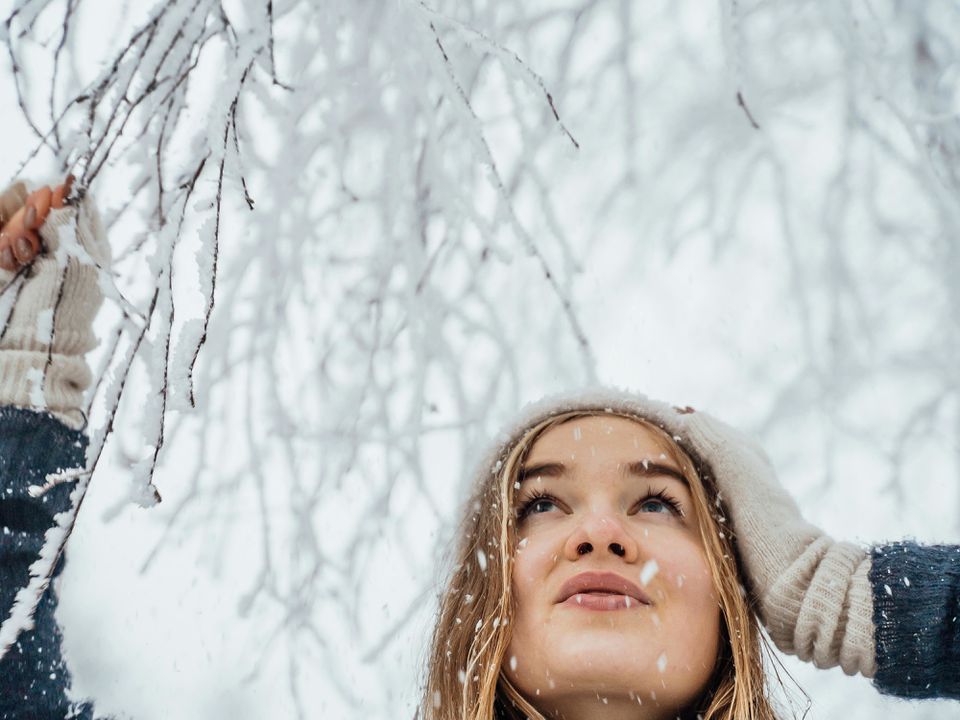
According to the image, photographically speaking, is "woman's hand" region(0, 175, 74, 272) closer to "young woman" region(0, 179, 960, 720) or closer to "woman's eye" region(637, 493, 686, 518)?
"young woman" region(0, 179, 960, 720)

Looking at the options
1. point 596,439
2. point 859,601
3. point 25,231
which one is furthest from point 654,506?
point 25,231

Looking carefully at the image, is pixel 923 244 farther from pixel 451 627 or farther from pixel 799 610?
pixel 451 627

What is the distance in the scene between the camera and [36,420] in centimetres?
170

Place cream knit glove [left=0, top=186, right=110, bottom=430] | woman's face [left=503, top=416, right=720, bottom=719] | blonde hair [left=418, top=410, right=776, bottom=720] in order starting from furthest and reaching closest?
cream knit glove [left=0, top=186, right=110, bottom=430] < blonde hair [left=418, top=410, right=776, bottom=720] < woman's face [left=503, top=416, right=720, bottom=719]

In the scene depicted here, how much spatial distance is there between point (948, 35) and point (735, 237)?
2.23 ft

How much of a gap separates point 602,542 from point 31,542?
1.05 metres

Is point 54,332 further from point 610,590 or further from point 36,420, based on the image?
point 610,590

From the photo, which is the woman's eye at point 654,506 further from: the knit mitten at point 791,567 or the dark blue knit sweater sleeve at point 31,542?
the dark blue knit sweater sleeve at point 31,542

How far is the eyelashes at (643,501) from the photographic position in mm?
1639

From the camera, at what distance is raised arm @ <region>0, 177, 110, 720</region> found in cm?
159

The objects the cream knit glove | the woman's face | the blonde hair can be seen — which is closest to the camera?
the woman's face

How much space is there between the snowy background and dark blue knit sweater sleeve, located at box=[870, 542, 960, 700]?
646mm

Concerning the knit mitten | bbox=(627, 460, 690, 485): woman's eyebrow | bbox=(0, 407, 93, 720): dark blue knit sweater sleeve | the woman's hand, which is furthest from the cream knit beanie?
the woman's hand

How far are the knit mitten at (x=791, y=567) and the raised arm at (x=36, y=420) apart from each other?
→ 49.7 inches
